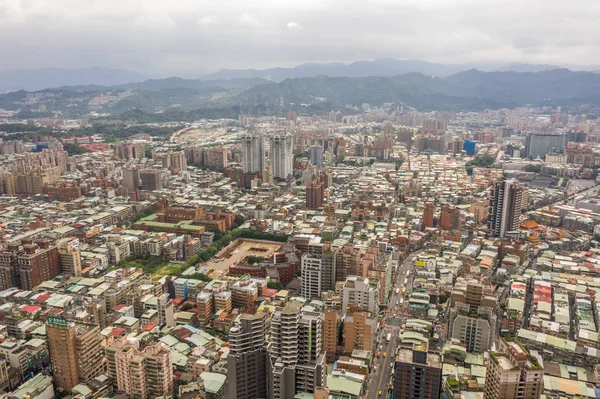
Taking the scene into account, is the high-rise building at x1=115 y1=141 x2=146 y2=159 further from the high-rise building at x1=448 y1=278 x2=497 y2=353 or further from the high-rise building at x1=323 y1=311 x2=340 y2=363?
the high-rise building at x1=448 y1=278 x2=497 y2=353

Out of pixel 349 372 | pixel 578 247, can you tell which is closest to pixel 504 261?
pixel 578 247

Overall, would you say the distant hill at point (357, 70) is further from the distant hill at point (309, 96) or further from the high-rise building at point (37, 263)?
the high-rise building at point (37, 263)

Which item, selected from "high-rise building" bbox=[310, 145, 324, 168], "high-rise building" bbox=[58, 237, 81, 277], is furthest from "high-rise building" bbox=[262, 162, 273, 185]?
"high-rise building" bbox=[58, 237, 81, 277]

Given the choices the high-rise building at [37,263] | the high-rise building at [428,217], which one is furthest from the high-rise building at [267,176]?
the high-rise building at [37,263]

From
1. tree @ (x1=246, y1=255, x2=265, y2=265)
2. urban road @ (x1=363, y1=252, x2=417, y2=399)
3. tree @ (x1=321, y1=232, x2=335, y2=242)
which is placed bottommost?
urban road @ (x1=363, y1=252, x2=417, y2=399)

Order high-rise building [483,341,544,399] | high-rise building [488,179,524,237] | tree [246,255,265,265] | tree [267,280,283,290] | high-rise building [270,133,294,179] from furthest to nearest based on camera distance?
high-rise building [270,133,294,179], high-rise building [488,179,524,237], tree [246,255,265,265], tree [267,280,283,290], high-rise building [483,341,544,399]

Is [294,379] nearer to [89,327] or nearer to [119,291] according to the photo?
[89,327]
